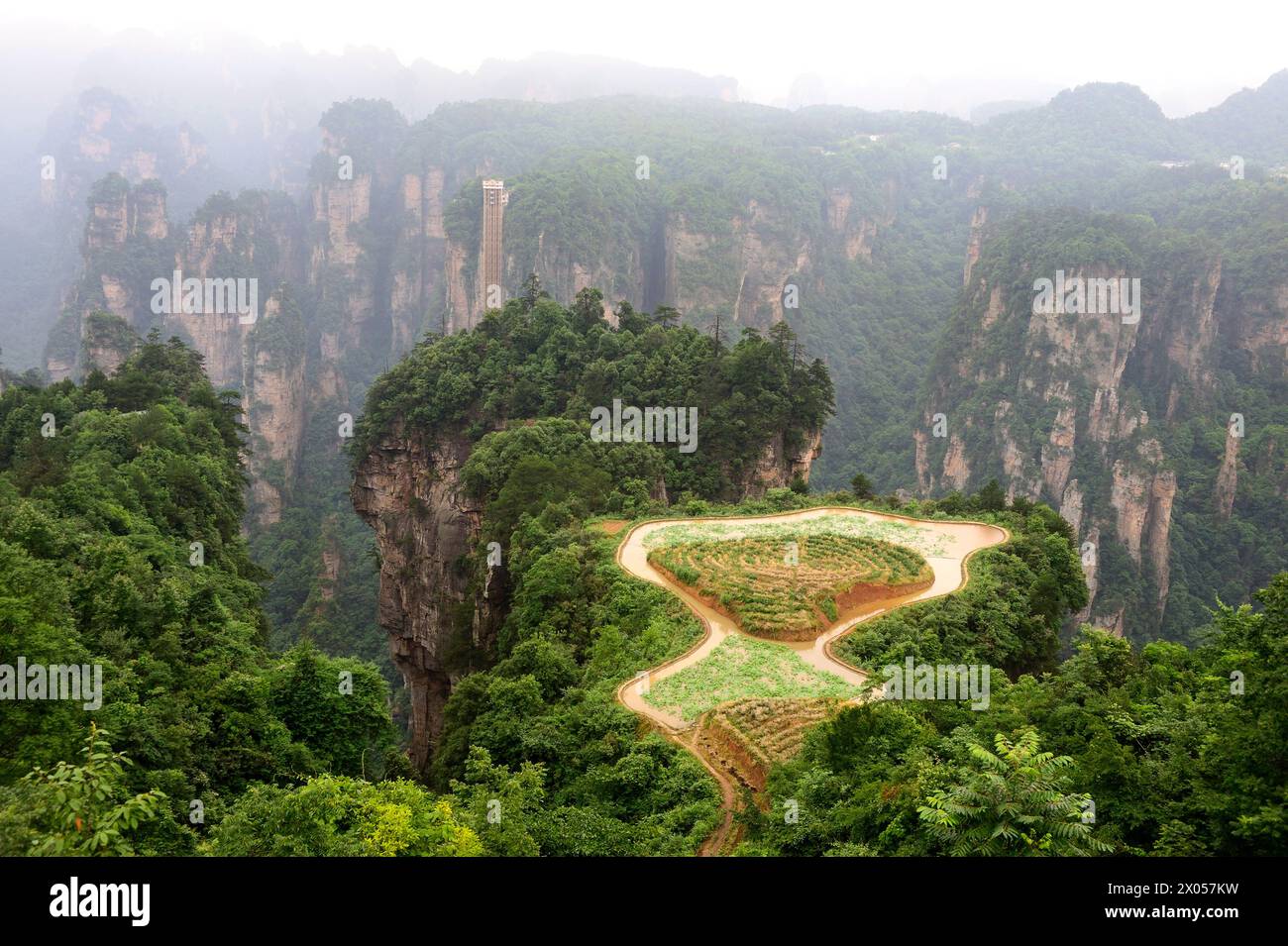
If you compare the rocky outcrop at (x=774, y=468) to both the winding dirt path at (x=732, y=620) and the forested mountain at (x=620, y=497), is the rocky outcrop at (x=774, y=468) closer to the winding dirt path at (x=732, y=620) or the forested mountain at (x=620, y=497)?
the forested mountain at (x=620, y=497)

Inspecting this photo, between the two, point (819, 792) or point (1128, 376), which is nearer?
point (819, 792)

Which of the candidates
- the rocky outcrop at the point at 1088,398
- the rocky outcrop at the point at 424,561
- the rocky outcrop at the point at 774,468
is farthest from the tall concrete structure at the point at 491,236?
the rocky outcrop at the point at 1088,398

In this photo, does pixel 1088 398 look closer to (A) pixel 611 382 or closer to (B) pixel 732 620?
(A) pixel 611 382

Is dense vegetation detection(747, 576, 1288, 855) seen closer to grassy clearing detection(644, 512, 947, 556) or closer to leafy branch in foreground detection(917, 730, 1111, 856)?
leafy branch in foreground detection(917, 730, 1111, 856)

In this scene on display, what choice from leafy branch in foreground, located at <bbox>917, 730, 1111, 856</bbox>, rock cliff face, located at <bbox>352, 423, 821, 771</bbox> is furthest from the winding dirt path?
rock cliff face, located at <bbox>352, 423, 821, 771</bbox>
